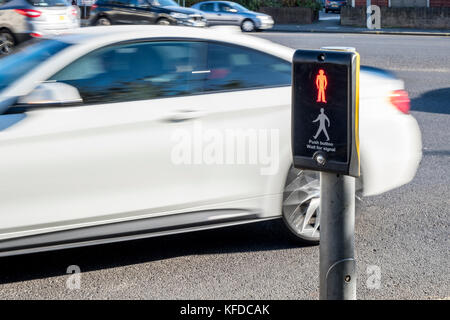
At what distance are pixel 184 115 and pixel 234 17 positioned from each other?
29.1 m

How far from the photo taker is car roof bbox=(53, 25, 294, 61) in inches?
214

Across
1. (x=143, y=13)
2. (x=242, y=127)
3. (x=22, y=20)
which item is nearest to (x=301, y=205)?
(x=242, y=127)

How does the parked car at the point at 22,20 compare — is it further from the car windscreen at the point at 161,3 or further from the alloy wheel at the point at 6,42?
the car windscreen at the point at 161,3

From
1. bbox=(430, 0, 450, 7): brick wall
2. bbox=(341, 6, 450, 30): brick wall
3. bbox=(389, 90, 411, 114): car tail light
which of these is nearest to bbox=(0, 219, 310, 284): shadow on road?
bbox=(389, 90, 411, 114): car tail light

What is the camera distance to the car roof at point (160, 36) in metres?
5.45

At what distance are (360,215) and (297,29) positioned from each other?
30406mm

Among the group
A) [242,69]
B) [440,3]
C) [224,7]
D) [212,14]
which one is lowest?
[242,69]

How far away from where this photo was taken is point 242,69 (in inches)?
225

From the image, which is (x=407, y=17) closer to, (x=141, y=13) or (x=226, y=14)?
(x=226, y=14)

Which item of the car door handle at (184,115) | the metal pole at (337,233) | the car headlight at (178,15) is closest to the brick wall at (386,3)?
the car headlight at (178,15)

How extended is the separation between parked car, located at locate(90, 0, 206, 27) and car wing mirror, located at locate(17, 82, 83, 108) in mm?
20520

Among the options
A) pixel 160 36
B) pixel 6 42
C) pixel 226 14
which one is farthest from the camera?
pixel 226 14

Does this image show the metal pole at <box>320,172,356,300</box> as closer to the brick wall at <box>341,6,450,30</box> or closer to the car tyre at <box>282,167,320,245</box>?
the car tyre at <box>282,167,320,245</box>
